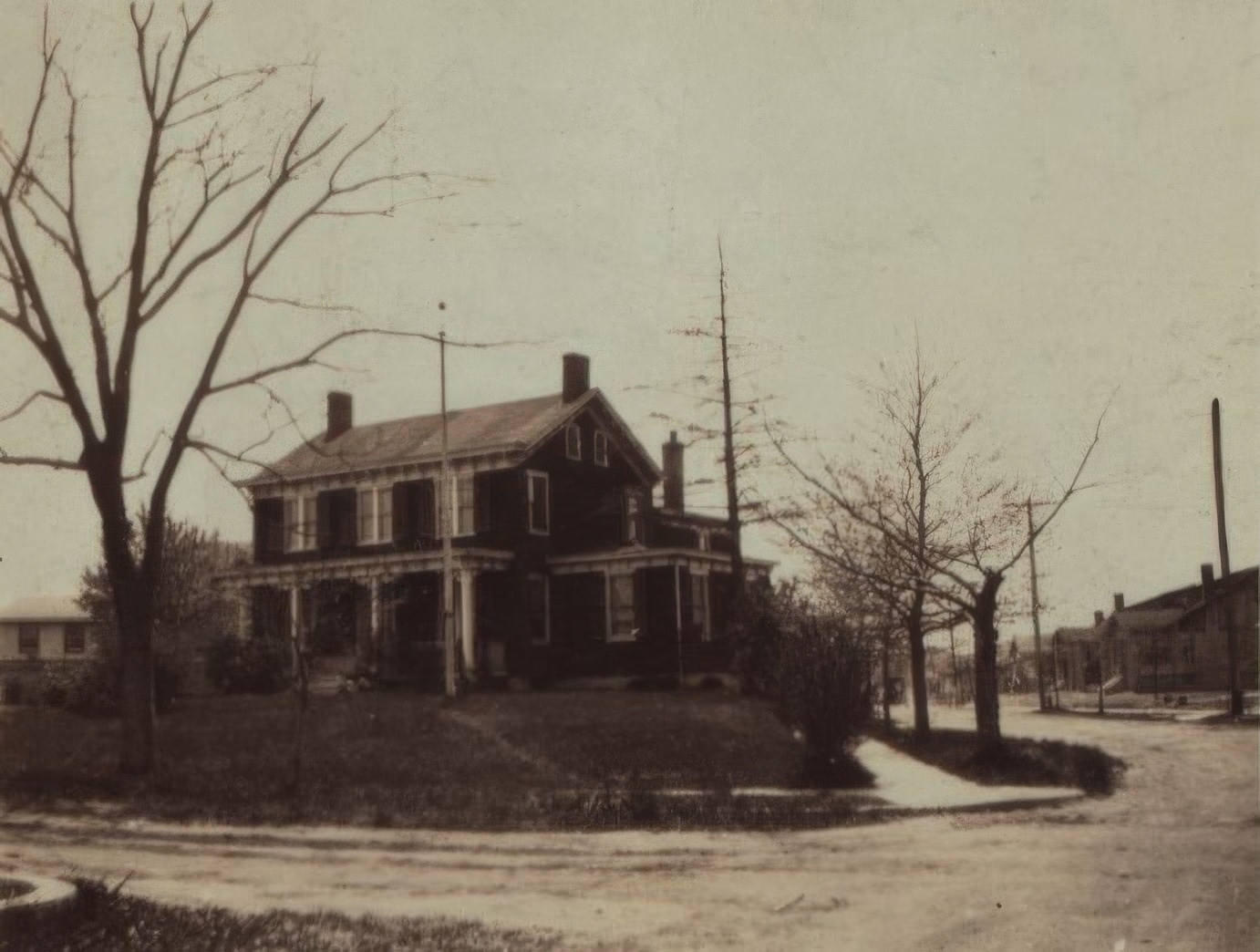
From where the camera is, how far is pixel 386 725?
19891 mm

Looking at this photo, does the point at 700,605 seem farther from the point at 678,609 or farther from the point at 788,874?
the point at 788,874

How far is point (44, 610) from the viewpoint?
44.4ft

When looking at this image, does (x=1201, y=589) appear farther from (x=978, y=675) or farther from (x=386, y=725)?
(x=386, y=725)

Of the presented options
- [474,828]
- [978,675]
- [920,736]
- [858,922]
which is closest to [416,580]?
[920,736]

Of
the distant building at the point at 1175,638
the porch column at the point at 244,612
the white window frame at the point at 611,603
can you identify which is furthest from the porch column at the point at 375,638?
the distant building at the point at 1175,638

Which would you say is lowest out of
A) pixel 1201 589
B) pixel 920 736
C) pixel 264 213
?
pixel 920 736

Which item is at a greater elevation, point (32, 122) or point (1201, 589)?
point (32, 122)

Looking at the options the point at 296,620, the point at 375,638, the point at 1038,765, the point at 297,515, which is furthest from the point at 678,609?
the point at 296,620

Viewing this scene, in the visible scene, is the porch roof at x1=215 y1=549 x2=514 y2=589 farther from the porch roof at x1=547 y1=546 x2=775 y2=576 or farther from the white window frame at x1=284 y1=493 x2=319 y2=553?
the white window frame at x1=284 y1=493 x2=319 y2=553

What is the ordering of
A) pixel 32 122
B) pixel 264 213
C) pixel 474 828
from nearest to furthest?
pixel 32 122 < pixel 474 828 < pixel 264 213

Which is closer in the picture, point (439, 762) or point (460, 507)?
point (439, 762)

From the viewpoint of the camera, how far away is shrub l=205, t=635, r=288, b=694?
80.8ft

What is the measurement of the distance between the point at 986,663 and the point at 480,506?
43.5 feet

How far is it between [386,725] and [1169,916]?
13987mm
